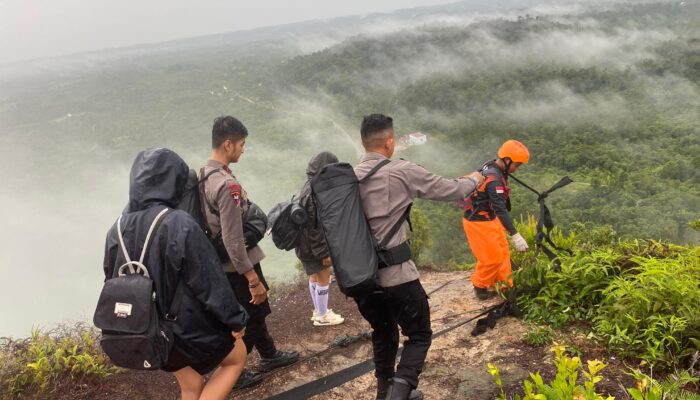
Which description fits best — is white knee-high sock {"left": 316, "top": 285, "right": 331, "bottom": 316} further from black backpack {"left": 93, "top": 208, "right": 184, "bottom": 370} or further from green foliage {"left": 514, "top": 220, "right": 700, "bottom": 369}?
black backpack {"left": 93, "top": 208, "right": 184, "bottom": 370}

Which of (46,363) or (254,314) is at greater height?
(254,314)

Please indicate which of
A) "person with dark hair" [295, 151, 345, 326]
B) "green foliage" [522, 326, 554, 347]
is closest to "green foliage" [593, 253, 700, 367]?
"green foliage" [522, 326, 554, 347]

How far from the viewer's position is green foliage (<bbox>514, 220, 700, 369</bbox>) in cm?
313

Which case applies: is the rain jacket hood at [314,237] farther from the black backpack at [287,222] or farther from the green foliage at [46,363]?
the green foliage at [46,363]

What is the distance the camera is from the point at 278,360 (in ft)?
13.0

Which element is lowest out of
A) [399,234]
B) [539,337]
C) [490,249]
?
[539,337]

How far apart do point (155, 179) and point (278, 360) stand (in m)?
2.17

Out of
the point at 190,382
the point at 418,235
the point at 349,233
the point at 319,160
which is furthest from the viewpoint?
the point at 418,235

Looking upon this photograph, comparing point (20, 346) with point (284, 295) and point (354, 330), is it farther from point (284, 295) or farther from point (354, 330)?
point (284, 295)

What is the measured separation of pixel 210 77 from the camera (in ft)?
509

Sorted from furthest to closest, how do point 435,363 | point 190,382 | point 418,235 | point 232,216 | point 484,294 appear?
point 418,235, point 484,294, point 435,363, point 232,216, point 190,382

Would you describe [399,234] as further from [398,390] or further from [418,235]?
[418,235]

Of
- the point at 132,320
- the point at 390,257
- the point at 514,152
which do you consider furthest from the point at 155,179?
the point at 514,152

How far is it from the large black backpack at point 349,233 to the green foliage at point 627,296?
1802 mm
